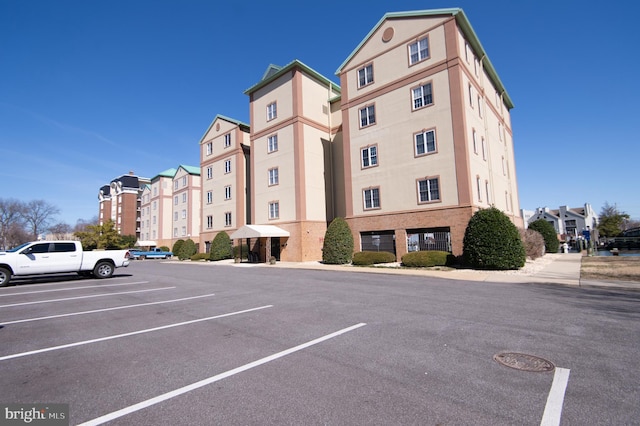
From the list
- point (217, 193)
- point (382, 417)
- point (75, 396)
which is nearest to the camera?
point (382, 417)

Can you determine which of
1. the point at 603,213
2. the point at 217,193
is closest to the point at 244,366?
the point at 217,193

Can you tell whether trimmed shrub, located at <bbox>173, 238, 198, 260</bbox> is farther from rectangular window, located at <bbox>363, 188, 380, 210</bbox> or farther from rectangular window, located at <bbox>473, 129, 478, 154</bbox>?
rectangular window, located at <bbox>473, 129, 478, 154</bbox>

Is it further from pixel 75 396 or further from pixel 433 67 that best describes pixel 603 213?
pixel 75 396

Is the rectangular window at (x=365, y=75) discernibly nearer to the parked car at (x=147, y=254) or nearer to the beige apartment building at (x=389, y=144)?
the beige apartment building at (x=389, y=144)

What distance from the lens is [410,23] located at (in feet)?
79.6

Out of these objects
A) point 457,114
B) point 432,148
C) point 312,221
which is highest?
point 457,114

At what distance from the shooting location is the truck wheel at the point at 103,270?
1675cm

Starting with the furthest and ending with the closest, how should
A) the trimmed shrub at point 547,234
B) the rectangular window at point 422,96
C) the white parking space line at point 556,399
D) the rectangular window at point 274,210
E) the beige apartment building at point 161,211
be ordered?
the beige apartment building at point 161,211 < the trimmed shrub at point 547,234 < the rectangular window at point 274,210 < the rectangular window at point 422,96 < the white parking space line at point 556,399

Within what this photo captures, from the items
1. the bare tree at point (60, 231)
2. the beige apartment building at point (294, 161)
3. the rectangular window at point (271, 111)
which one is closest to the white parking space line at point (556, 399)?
the beige apartment building at point (294, 161)

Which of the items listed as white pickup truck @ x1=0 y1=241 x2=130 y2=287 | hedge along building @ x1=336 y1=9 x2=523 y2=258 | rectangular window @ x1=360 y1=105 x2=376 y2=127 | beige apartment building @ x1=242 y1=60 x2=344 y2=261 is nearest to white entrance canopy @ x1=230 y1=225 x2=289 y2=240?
beige apartment building @ x1=242 y1=60 x2=344 y2=261

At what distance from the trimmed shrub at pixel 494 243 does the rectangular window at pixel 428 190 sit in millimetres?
4191

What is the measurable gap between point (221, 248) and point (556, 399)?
35.6 metres

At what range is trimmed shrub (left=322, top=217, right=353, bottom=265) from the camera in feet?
81.9

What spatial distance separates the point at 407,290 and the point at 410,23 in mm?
21767
